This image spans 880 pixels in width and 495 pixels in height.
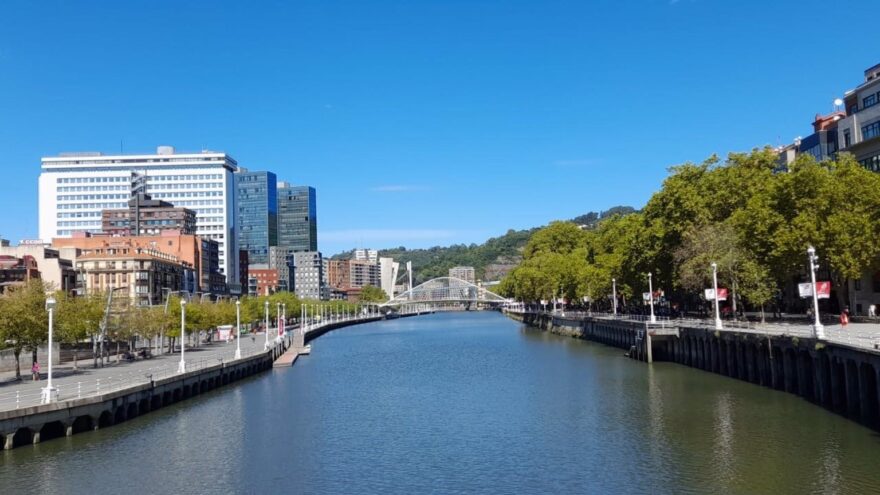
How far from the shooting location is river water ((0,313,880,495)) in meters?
35.1

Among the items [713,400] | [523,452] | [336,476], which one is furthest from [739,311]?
[336,476]

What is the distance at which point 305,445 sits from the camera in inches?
1750

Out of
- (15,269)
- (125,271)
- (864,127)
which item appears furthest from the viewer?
(125,271)

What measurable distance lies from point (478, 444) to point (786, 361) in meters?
24.7

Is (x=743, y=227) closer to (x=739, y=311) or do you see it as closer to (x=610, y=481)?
(x=739, y=311)

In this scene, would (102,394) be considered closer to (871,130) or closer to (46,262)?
(871,130)

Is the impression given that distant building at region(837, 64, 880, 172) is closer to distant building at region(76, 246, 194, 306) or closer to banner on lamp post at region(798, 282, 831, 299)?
banner on lamp post at region(798, 282, 831, 299)

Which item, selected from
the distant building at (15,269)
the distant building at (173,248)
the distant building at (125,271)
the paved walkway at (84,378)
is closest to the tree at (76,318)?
the paved walkway at (84,378)

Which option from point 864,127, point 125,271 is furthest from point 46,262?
point 864,127

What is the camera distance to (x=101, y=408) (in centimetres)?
4841

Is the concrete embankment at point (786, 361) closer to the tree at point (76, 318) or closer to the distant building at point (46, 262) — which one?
the tree at point (76, 318)

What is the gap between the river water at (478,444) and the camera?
115 feet

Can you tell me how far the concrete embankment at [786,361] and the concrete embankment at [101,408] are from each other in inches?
1681

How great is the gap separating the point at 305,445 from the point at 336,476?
24.7 feet
